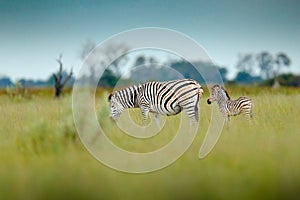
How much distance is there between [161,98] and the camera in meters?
6.05

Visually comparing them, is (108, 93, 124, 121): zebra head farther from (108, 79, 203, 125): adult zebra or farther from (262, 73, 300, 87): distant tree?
(262, 73, 300, 87): distant tree

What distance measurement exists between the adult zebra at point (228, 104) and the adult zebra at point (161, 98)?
327mm

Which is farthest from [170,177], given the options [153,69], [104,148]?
[153,69]

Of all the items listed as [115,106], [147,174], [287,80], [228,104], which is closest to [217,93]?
[228,104]

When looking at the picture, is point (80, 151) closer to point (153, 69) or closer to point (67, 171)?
point (67, 171)

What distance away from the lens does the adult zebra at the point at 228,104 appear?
5.98 metres

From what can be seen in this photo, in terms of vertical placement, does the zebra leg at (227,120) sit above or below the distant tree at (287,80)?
below

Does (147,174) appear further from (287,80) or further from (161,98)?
(287,80)

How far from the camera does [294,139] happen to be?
3.96 meters

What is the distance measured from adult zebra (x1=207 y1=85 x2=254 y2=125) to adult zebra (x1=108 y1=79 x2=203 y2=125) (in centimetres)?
33

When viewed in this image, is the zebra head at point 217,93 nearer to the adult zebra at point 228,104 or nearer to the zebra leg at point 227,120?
the adult zebra at point 228,104

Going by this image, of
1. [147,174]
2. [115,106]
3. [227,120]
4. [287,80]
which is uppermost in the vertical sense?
[287,80]

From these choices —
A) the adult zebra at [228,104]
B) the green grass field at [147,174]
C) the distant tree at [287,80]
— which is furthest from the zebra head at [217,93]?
the distant tree at [287,80]

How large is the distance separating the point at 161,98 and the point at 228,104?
992 millimetres
